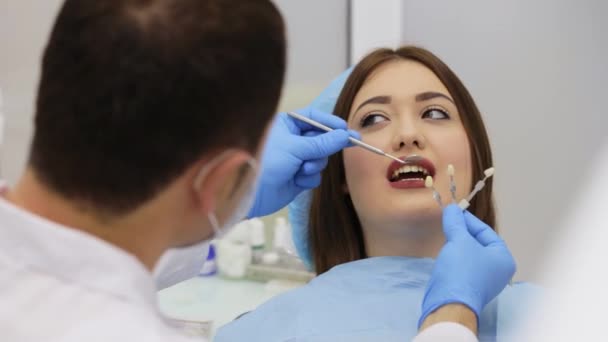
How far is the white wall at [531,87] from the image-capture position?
5.04ft

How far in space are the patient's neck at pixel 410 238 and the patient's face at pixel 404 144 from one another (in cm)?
2

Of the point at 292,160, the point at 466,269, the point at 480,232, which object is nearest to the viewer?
the point at 466,269

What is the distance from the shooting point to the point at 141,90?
2.00 feet

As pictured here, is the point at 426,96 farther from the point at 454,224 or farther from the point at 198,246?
the point at 198,246

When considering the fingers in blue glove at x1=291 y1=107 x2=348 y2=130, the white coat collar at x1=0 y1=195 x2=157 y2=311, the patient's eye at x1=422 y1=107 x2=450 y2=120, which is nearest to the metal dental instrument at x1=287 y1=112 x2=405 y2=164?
the fingers in blue glove at x1=291 y1=107 x2=348 y2=130

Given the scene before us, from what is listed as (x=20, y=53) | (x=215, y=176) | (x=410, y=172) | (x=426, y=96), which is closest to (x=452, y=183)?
(x=410, y=172)

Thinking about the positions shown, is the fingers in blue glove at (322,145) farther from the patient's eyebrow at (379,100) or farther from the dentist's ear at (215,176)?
the dentist's ear at (215,176)

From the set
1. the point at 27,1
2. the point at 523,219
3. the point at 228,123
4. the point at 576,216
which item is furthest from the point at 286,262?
the point at 228,123

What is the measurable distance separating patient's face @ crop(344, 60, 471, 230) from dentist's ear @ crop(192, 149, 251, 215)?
2.14ft

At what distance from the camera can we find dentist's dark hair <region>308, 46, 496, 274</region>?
1410mm

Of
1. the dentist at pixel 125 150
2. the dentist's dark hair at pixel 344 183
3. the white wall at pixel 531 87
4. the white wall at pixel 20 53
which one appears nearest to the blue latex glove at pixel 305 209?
the dentist's dark hair at pixel 344 183

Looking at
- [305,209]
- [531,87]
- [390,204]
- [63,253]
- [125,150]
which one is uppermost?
[125,150]

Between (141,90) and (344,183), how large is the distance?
0.96 m

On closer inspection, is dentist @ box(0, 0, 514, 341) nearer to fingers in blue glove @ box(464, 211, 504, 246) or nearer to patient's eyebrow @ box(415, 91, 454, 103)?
fingers in blue glove @ box(464, 211, 504, 246)
